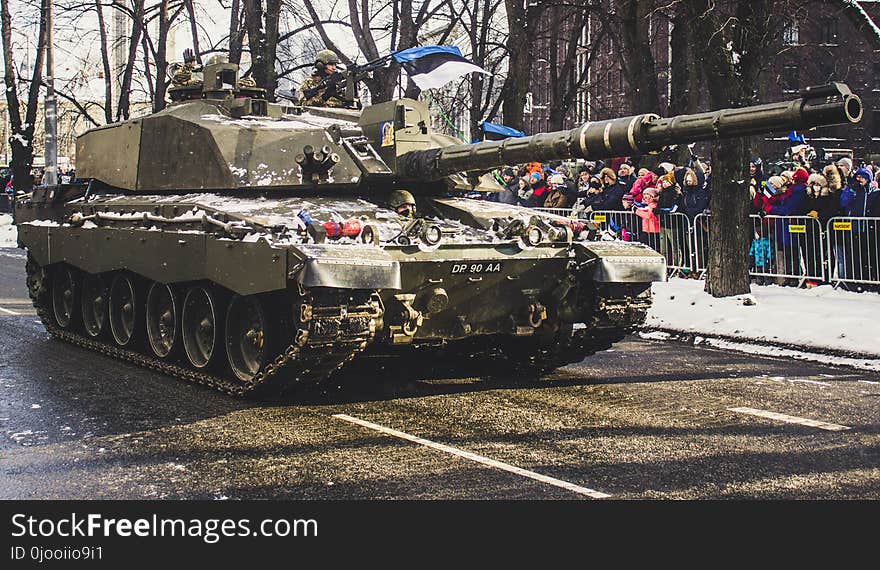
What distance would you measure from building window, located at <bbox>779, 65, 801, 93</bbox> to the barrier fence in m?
30.7

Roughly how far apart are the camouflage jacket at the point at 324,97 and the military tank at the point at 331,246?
0.55 meters

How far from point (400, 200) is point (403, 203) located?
90 mm

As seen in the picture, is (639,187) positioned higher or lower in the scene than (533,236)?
higher

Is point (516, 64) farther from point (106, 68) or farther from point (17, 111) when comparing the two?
point (17, 111)

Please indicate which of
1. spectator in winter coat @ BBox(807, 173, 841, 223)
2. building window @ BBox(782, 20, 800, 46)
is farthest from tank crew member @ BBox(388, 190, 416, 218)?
building window @ BBox(782, 20, 800, 46)

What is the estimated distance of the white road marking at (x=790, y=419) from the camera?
26.5 feet

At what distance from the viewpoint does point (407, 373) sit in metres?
10.5

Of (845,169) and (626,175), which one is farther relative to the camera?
(626,175)

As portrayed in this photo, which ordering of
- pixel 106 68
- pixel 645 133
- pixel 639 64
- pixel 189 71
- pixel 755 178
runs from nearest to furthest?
pixel 645 133, pixel 189 71, pixel 755 178, pixel 639 64, pixel 106 68

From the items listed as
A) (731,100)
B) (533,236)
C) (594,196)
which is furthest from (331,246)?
(594,196)

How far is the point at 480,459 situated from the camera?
23.2ft

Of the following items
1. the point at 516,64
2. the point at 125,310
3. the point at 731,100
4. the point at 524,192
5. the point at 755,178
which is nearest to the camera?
A: the point at 125,310

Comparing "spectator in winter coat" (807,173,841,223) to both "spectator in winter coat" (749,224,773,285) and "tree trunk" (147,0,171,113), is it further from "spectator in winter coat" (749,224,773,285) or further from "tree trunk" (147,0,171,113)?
"tree trunk" (147,0,171,113)

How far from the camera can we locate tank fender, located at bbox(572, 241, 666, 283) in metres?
9.70
